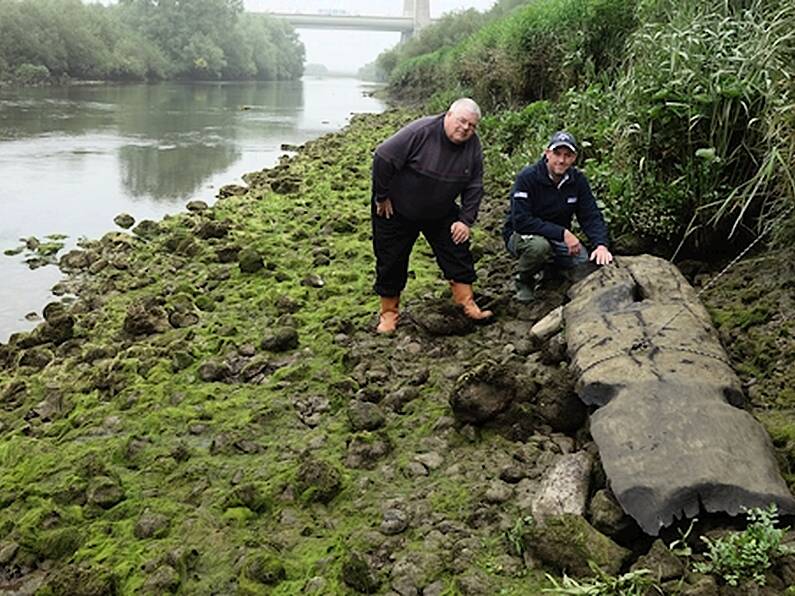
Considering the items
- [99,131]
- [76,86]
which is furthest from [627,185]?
[76,86]

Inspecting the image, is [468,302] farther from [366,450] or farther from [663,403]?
[663,403]

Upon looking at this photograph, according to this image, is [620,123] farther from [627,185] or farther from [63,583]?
[63,583]

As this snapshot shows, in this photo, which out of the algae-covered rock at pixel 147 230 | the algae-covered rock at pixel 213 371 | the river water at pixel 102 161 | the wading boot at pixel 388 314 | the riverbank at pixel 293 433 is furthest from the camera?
the river water at pixel 102 161

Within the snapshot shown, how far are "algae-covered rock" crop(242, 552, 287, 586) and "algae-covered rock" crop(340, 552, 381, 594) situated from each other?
0.23 meters

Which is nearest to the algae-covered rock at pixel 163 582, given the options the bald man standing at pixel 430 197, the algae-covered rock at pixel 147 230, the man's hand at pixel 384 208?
the bald man standing at pixel 430 197

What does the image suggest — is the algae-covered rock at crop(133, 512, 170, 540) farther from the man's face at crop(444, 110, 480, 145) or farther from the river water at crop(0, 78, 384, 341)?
the river water at crop(0, 78, 384, 341)

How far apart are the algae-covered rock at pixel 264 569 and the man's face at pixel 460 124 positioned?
2.53 meters

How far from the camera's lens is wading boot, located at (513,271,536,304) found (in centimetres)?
511

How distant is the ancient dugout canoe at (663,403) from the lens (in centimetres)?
261

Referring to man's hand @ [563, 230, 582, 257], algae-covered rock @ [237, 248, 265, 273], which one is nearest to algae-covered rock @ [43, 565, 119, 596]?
man's hand @ [563, 230, 582, 257]

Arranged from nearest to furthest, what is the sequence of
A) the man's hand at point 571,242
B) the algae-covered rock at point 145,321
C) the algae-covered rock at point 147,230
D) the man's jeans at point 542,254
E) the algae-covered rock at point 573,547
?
the algae-covered rock at point 573,547
the man's hand at point 571,242
the man's jeans at point 542,254
the algae-covered rock at point 145,321
the algae-covered rock at point 147,230

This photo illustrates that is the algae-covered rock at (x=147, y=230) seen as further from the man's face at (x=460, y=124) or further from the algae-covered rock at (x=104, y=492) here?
the algae-covered rock at (x=104, y=492)

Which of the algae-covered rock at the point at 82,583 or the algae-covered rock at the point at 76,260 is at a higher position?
the algae-covered rock at the point at 76,260

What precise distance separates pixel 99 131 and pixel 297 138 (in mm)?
4349
